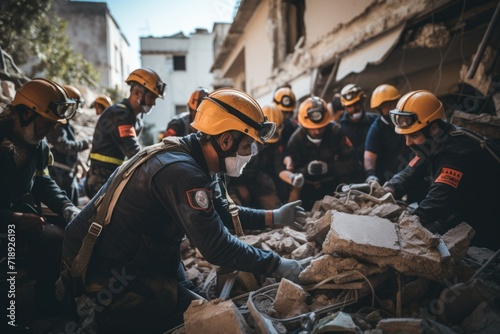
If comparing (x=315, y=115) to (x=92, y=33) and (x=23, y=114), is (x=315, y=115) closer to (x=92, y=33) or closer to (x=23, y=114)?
(x=23, y=114)

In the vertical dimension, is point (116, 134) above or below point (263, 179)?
above

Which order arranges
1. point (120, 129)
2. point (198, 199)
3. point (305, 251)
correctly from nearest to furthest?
point (198, 199)
point (305, 251)
point (120, 129)

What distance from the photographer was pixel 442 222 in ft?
8.80

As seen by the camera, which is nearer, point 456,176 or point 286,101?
point 456,176

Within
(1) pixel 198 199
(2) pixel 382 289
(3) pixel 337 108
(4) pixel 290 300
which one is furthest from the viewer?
(3) pixel 337 108

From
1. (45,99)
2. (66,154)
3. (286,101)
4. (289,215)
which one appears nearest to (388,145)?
(286,101)

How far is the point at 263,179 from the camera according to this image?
4773 millimetres

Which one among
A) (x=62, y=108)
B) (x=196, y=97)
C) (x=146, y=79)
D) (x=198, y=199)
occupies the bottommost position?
(x=198, y=199)

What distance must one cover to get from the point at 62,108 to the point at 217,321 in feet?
7.92

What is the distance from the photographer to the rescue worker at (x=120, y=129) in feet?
13.0

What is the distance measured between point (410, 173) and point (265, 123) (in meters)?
2.25

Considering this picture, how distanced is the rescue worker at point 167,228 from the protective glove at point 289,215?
1.96ft

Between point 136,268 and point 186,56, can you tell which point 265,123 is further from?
point 186,56

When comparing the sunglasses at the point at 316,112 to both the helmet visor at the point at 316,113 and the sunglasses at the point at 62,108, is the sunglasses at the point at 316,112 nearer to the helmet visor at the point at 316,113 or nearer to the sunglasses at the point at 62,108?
A: the helmet visor at the point at 316,113
